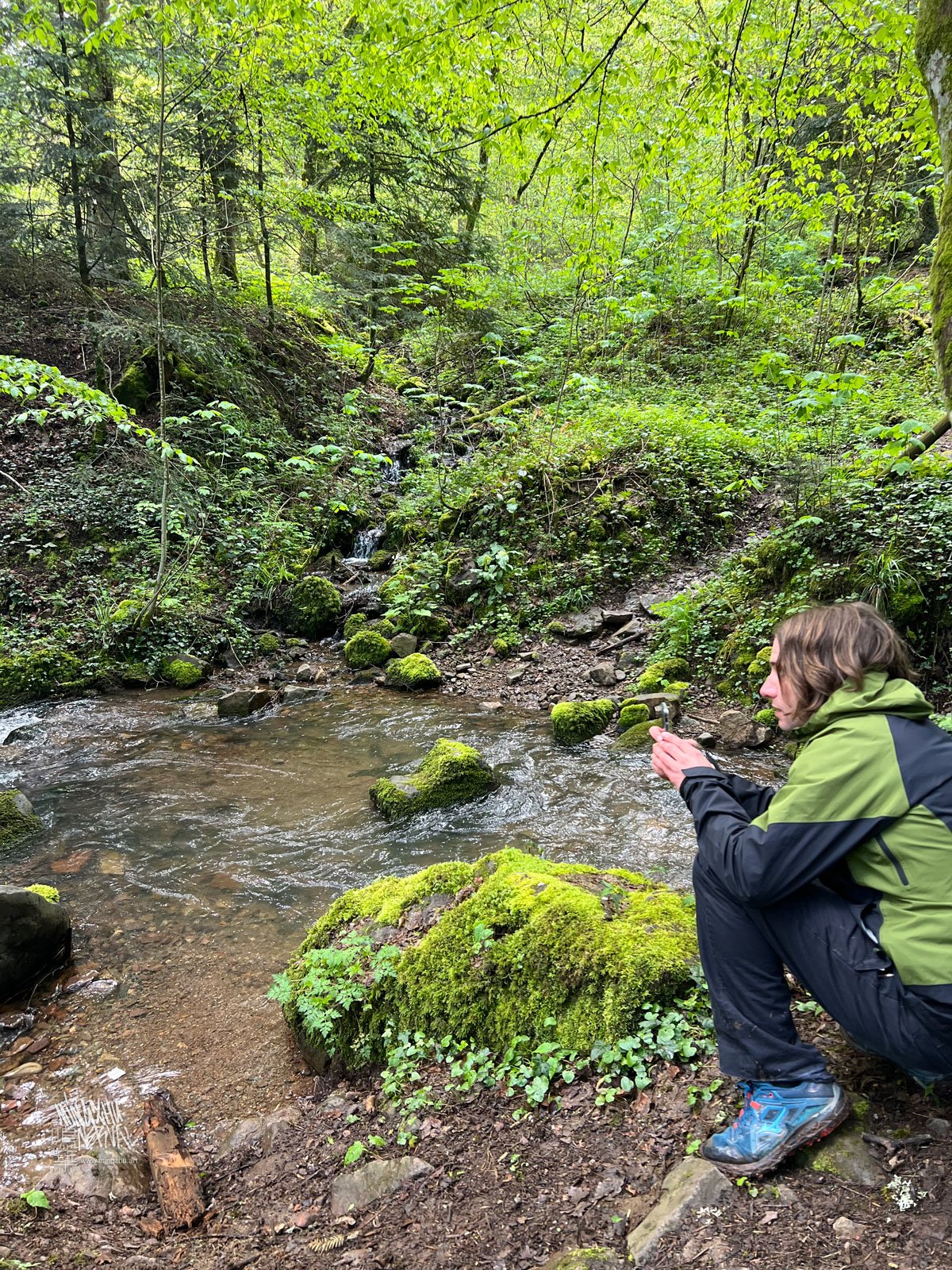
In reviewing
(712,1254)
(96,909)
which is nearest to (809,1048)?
(712,1254)

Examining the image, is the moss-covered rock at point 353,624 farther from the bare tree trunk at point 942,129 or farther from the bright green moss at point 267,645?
the bare tree trunk at point 942,129

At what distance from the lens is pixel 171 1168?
2.75 m

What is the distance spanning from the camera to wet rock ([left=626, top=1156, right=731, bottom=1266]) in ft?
5.95

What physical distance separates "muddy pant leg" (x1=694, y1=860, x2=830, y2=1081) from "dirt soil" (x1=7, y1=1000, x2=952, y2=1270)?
208mm

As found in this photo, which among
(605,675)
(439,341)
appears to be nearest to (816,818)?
(605,675)

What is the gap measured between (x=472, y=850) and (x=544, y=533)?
6541mm

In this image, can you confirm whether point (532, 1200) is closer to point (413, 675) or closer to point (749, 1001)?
point (749, 1001)

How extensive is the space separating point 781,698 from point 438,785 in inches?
171

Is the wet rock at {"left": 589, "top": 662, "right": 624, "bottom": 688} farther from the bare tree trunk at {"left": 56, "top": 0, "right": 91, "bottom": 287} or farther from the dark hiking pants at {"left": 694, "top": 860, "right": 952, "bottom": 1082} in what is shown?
the bare tree trunk at {"left": 56, "top": 0, "right": 91, "bottom": 287}

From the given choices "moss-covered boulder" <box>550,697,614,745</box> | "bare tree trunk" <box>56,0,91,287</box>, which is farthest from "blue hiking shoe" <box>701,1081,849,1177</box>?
"bare tree trunk" <box>56,0,91,287</box>

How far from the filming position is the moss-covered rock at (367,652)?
33.0 feet

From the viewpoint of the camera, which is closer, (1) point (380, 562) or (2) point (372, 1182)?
(2) point (372, 1182)

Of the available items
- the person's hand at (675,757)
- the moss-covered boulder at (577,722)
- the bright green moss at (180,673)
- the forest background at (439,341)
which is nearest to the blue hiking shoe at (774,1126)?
the person's hand at (675,757)

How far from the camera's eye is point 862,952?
1.85 m
